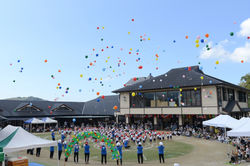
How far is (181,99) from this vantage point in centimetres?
2962

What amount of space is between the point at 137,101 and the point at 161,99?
4.27 metres

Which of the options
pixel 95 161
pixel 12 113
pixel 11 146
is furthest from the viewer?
pixel 12 113

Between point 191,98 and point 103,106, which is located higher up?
point 191,98

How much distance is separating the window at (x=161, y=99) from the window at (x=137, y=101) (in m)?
2.62

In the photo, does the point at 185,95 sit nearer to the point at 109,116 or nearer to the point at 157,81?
the point at 157,81

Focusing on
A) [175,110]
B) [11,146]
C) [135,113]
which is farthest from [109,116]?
[11,146]

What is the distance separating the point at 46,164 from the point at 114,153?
409 cm

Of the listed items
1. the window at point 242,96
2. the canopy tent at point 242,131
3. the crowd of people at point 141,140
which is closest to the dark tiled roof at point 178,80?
the crowd of people at point 141,140

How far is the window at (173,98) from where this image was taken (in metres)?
30.1

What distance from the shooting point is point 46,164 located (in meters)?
12.9

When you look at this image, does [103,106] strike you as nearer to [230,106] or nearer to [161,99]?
[161,99]

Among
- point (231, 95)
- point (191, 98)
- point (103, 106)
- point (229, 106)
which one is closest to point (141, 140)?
point (191, 98)

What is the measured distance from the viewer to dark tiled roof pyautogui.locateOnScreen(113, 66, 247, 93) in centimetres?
2812

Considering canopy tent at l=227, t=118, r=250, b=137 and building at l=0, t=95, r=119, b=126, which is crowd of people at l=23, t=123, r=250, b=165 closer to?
canopy tent at l=227, t=118, r=250, b=137
